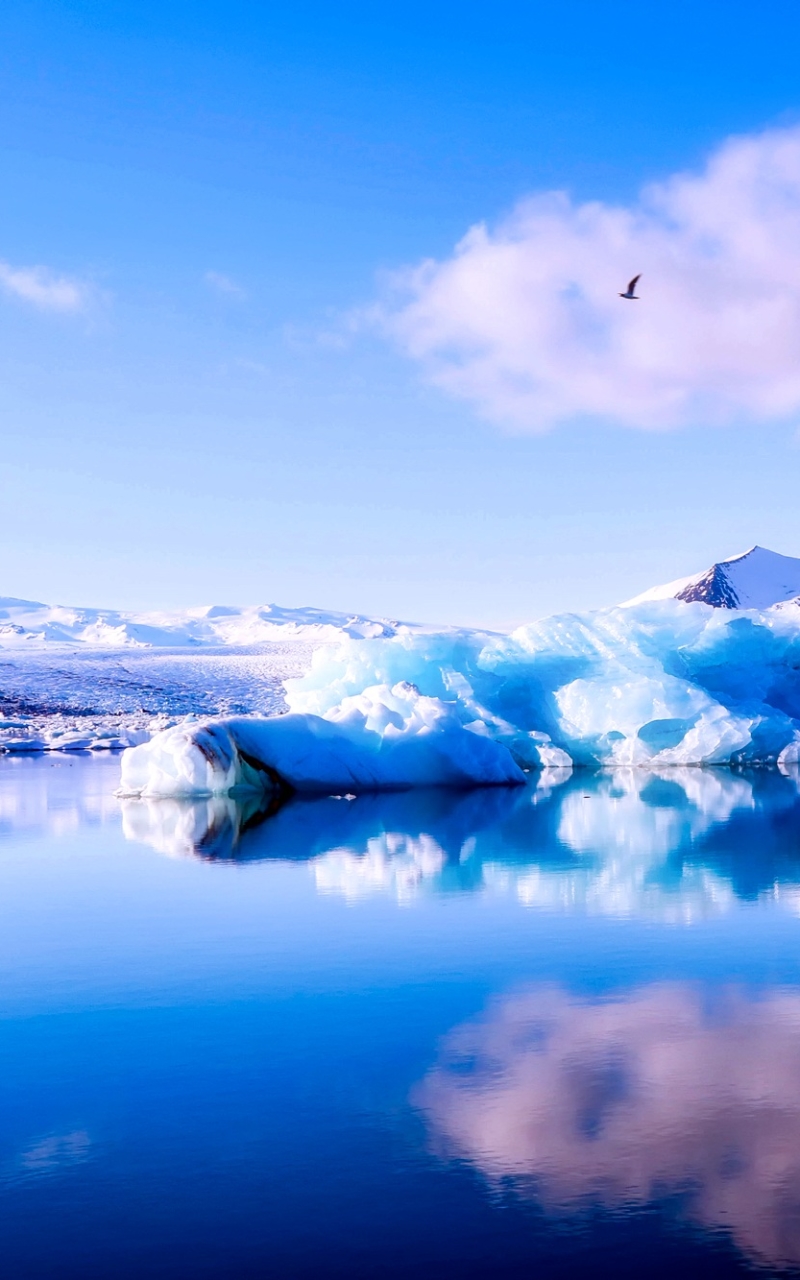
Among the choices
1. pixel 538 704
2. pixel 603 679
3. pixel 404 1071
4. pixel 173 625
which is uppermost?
pixel 173 625

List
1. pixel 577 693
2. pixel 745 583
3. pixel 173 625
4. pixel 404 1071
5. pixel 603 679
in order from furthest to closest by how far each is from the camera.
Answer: pixel 173 625, pixel 745 583, pixel 603 679, pixel 577 693, pixel 404 1071

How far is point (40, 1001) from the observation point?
5.05 metres

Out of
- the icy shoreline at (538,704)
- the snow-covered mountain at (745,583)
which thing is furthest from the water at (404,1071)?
the snow-covered mountain at (745,583)

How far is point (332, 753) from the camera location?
15.8m

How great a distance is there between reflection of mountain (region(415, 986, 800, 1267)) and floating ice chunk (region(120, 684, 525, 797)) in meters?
10.7

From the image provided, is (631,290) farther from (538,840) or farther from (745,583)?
(745,583)

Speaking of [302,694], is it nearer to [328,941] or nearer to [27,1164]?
[328,941]

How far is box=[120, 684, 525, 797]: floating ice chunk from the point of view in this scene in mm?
15070

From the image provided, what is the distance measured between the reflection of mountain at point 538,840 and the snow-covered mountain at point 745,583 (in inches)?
3205

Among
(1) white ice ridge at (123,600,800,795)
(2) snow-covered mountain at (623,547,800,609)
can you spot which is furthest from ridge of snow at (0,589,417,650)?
(1) white ice ridge at (123,600,800,795)

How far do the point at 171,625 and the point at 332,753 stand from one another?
121 m

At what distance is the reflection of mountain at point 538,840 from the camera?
766cm

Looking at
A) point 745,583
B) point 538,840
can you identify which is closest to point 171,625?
point 745,583

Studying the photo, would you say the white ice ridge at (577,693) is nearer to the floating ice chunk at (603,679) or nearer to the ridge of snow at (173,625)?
the floating ice chunk at (603,679)
